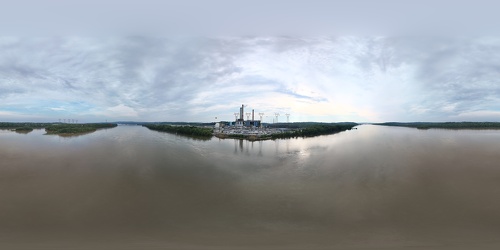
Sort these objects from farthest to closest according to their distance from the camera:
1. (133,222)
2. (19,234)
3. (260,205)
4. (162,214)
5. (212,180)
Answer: (212,180)
(260,205)
(162,214)
(133,222)
(19,234)

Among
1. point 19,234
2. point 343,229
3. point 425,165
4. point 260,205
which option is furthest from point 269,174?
point 425,165

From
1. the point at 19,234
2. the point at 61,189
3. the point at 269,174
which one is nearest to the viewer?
the point at 19,234

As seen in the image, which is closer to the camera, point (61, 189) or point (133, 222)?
point (133, 222)

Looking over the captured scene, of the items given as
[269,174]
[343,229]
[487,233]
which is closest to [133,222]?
[343,229]

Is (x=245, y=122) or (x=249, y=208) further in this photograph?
(x=245, y=122)

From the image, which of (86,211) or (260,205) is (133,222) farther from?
(260,205)

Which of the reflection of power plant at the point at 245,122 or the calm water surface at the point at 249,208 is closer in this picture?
the calm water surface at the point at 249,208

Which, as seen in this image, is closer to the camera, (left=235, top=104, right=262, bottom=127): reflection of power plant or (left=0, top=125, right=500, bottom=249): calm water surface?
(left=0, top=125, right=500, bottom=249): calm water surface

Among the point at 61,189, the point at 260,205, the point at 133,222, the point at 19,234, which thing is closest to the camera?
the point at 19,234

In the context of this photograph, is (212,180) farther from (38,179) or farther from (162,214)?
(38,179)
